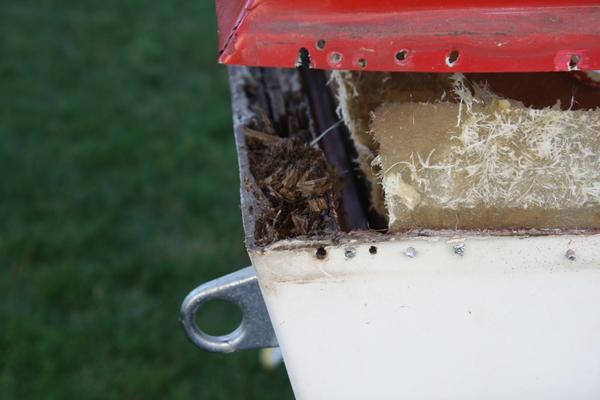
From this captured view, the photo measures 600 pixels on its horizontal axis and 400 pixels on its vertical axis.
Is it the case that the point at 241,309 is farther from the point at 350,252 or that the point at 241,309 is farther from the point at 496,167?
the point at 496,167

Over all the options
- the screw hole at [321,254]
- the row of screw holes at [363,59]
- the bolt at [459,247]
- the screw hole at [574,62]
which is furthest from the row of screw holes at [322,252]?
the screw hole at [574,62]

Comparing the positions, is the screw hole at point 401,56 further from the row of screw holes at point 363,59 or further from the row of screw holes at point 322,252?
the row of screw holes at point 322,252

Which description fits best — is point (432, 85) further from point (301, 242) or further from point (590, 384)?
point (590, 384)

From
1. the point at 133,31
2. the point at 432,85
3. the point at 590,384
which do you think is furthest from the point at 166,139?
the point at 590,384

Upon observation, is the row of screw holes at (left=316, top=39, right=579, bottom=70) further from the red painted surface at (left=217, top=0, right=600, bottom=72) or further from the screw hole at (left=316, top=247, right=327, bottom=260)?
the screw hole at (left=316, top=247, right=327, bottom=260)

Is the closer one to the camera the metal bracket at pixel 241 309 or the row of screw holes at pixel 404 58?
the row of screw holes at pixel 404 58
